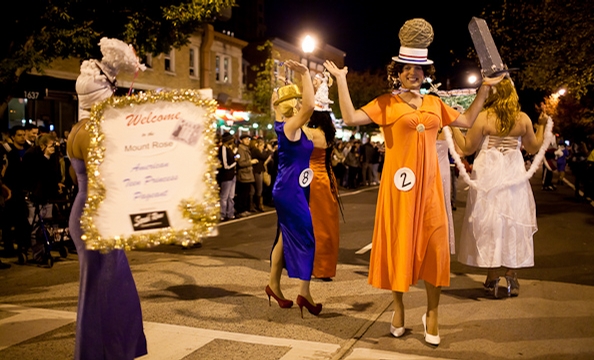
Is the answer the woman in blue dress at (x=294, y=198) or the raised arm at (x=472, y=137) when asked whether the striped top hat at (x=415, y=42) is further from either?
the raised arm at (x=472, y=137)

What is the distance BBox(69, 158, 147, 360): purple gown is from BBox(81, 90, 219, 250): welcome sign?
480mm

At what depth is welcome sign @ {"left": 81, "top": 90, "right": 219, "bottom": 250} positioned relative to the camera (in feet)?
10.2

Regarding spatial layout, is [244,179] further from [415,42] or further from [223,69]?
[223,69]

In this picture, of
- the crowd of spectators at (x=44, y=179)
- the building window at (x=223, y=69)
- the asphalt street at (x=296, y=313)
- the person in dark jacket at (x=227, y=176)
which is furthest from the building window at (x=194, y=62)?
the asphalt street at (x=296, y=313)

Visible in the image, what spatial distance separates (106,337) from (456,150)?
4.34 meters

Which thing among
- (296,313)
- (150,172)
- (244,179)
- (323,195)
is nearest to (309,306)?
(296,313)

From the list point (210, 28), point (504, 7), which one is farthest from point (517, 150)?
point (210, 28)

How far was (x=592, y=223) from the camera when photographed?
12.6 metres

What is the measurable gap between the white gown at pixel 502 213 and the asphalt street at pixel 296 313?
1.49 feet

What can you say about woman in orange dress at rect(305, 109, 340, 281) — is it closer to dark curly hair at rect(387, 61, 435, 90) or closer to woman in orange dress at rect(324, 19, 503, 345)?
dark curly hair at rect(387, 61, 435, 90)

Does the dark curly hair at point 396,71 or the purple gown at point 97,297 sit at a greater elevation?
the dark curly hair at point 396,71

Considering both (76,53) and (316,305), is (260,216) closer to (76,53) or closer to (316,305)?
(76,53)

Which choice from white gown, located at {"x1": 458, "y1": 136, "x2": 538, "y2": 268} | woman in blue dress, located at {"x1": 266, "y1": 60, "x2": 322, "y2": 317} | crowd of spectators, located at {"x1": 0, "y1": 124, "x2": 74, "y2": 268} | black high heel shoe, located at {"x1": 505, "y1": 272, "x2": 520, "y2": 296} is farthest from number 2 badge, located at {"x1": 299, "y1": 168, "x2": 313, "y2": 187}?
crowd of spectators, located at {"x1": 0, "y1": 124, "x2": 74, "y2": 268}

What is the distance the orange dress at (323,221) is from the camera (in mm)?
6152
